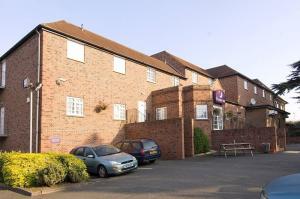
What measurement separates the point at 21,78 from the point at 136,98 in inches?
336

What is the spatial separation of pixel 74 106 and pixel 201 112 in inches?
419

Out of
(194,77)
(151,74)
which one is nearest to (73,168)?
(151,74)

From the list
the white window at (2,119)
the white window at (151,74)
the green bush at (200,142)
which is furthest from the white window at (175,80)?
the white window at (2,119)

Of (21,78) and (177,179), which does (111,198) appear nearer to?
(177,179)

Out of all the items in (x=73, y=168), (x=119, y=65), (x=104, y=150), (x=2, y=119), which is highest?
(x=119, y=65)

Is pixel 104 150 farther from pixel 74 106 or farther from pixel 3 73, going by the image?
pixel 3 73

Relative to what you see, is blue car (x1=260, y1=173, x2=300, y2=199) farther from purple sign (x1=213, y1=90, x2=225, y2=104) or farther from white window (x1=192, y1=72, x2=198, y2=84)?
white window (x1=192, y1=72, x2=198, y2=84)

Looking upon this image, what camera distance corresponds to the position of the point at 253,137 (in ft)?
81.7

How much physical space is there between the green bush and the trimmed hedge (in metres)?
11.6

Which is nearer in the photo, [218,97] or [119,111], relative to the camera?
[119,111]

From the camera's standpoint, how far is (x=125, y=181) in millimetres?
13094

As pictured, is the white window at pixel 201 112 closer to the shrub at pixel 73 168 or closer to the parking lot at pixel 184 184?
the parking lot at pixel 184 184

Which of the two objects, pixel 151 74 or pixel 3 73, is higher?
pixel 151 74

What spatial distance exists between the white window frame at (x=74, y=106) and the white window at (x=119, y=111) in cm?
327
